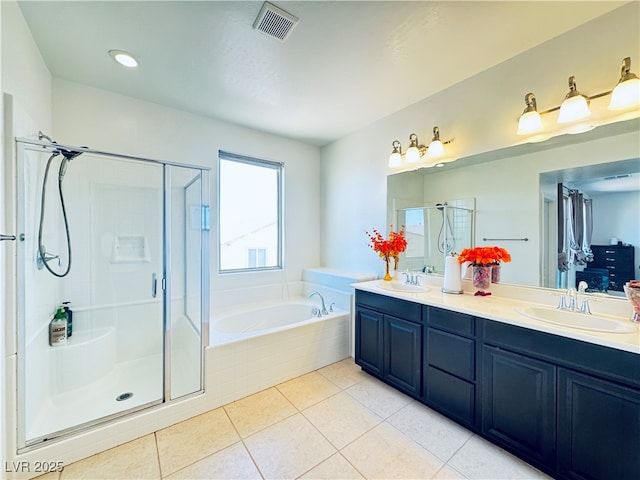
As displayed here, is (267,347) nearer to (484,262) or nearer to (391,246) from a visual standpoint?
(391,246)

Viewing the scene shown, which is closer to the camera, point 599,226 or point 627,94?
point 627,94

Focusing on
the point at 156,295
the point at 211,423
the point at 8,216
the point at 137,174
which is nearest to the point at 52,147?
the point at 8,216

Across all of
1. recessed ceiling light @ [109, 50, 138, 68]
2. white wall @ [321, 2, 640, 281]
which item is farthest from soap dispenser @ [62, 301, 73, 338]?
white wall @ [321, 2, 640, 281]

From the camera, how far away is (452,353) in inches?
73.4

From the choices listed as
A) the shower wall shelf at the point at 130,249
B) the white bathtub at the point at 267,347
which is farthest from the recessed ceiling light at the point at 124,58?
the white bathtub at the point at 267,347

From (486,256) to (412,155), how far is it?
3.80 ft

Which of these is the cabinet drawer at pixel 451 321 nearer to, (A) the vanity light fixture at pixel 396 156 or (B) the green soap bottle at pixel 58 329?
(A) the vanity light fixture at pixel 396 156

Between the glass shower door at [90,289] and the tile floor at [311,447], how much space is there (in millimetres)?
357

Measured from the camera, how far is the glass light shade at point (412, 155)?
2.57 m

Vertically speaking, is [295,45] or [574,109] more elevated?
[295,45]

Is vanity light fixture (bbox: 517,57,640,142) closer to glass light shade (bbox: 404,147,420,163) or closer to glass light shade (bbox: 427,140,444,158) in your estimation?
glass light shade (bbox: 427,140,444,158)

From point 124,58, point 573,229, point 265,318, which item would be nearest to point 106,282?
point 265,318

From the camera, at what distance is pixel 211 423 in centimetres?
193

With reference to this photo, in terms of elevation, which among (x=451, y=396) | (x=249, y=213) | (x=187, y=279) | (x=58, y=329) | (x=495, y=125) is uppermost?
(x=495, y=125)
